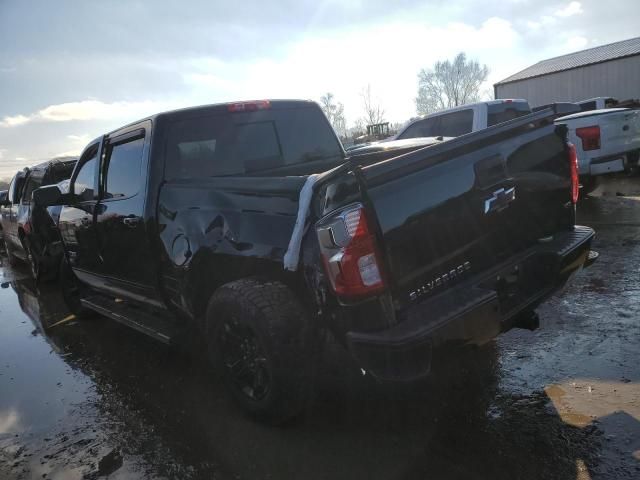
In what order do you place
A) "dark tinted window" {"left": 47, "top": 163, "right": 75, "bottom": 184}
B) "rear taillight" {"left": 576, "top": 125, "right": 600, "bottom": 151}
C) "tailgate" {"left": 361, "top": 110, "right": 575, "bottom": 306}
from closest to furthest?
"tailgate" {"left": 361, "top": 110, "right": 575, "bottom": 306}
"dark tinted window" {"left": 47, "top": 163, "right": 75, "bottom": 184}
"rear taillight" {"left": 576, "top": 125, "right": 600, "bottom": 151}

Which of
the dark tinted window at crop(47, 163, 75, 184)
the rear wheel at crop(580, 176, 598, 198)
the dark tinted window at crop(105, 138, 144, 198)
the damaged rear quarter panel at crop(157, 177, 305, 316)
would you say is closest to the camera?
the damaged rear quarter panel at crop(157, 177, 305, 316)

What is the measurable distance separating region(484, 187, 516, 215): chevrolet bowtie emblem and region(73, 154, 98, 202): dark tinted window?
365 cm

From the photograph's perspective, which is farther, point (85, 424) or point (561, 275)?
point (85, 424)

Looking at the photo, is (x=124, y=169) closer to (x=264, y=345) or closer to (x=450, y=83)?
(x=264, y=345)

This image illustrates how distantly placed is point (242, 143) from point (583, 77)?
40.5 meters

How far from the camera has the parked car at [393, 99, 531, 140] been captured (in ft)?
26.2

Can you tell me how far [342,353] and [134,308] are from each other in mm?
1914

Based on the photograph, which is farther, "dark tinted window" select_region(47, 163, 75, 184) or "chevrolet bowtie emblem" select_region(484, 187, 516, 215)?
"dark tinted window" select_region(47, 163, 75, 184)

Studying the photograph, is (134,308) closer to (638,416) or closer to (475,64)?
(638,416)

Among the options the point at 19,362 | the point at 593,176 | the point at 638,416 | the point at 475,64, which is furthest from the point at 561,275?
the point at 475,64

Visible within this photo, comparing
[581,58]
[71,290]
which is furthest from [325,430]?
[581,58]

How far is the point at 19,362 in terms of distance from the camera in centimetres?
470

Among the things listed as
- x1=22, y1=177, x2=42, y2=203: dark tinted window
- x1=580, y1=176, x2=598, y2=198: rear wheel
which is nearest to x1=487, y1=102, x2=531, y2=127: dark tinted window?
x1=580, y1=176, x2=598, y2=198: rear wheel

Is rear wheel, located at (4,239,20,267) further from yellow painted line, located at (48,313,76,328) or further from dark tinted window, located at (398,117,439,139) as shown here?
dark tinted window, located at (398,117,439,139)
